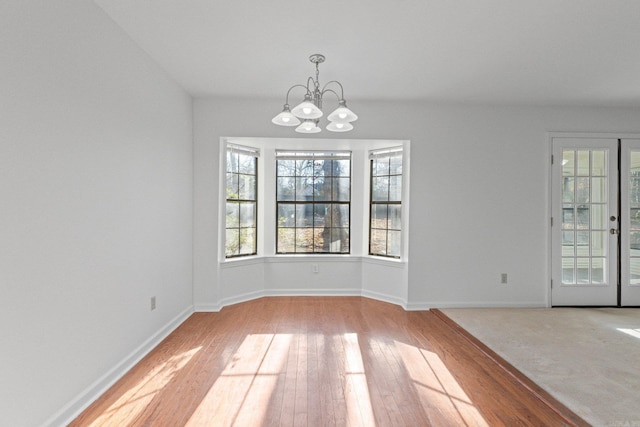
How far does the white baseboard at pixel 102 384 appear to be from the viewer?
1.90m

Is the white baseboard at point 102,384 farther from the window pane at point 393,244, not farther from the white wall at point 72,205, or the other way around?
the window pane at point 393,244

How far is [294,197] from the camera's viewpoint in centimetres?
490

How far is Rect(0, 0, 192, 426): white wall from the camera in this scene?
5.23ft

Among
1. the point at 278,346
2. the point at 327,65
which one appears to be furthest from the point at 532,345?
the point at 327,65

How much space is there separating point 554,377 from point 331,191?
3.30 m

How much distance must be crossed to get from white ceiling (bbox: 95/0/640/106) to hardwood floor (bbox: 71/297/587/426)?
2520mm

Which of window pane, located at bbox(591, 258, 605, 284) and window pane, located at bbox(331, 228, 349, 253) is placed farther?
window pane, located at bbox(331, 228, 349, 253)

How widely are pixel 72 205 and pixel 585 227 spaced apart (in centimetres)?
522

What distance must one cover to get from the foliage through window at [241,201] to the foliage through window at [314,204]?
0.37 m

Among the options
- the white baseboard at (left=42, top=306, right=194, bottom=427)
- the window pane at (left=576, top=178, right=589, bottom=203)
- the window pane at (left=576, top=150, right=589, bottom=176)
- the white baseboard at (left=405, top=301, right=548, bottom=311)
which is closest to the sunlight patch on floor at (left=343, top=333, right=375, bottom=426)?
the white baseboard at (left=405, top=301, right=548, bottom=311)

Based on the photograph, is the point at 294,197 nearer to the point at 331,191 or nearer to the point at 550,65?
the point at 331,191

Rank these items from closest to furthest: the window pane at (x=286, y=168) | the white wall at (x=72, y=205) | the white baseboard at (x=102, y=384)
Result: the white wall at (x=72, y=205), the white baseboard at (x=102, y=384), the window pane at (x=286, y=168)

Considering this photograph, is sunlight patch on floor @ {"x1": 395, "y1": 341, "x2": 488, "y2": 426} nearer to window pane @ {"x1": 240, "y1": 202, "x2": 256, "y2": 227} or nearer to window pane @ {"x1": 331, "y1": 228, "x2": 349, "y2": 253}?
window pane @ {"x1": 331, "y1": 228, "x2": 349, "y2": 253}

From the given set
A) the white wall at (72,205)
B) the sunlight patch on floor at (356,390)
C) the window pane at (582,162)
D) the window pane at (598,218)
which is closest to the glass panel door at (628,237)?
the window pane at (598,218)
